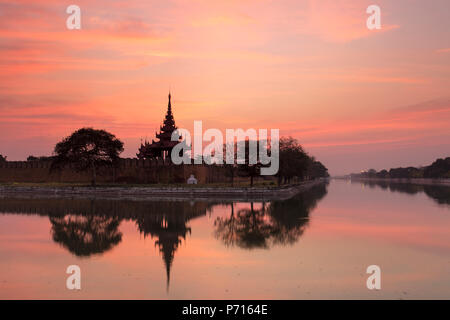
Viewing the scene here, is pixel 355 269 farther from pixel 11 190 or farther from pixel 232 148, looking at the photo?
pixel 11 190

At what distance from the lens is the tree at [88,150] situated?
66.5 metres

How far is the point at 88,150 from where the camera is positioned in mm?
67125

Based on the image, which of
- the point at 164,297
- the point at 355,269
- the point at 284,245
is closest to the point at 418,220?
the point at 284,245

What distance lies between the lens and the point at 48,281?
12.5 meters

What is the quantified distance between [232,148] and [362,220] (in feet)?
118

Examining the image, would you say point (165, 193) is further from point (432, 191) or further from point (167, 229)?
point (432, 191)

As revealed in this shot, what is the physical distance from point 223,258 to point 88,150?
55.7m

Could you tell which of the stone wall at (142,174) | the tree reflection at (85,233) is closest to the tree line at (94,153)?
the stone wall at (142,174)

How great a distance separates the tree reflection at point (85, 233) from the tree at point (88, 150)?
36.6 meters

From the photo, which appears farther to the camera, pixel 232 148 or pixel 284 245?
pixel 232 148

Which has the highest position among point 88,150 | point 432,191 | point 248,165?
point 88,150

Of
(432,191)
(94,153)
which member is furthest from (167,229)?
(432,191)

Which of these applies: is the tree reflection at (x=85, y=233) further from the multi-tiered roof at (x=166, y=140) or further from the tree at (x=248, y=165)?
the multi-tiered roof at (x=166, y=140)
